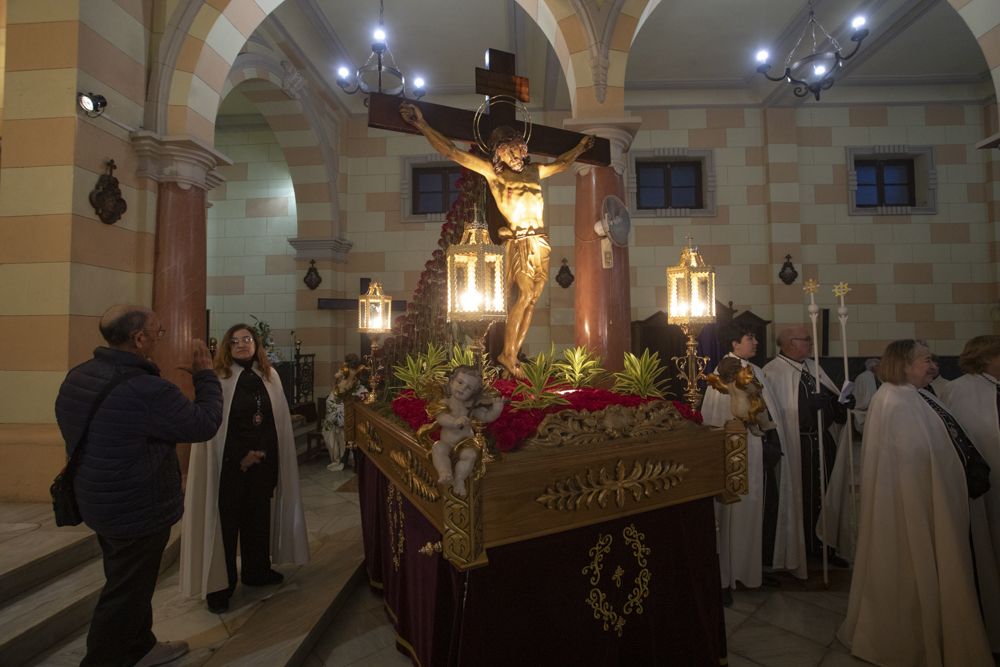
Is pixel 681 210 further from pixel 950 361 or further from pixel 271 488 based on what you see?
pixel 271 488

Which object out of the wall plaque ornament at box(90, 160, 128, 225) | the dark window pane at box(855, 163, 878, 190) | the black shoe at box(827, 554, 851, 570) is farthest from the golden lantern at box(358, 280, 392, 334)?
the dark window pane at box(855, 163, 878, 190)

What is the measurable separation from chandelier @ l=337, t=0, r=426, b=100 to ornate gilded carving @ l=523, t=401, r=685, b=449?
19.0ft

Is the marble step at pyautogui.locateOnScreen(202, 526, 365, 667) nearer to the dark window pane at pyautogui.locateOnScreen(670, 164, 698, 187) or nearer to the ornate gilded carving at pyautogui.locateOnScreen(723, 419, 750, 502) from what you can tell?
the ornate gilded carving at pyautogui.locateOnScreen(723, 419, 750, 502)

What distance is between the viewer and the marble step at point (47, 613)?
244 centimetres

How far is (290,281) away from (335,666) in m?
8.63

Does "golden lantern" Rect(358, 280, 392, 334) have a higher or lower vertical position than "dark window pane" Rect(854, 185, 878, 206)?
lower

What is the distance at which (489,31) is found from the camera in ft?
25.5

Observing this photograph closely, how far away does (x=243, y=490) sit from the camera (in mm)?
3082

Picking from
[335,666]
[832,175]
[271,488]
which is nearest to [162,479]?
[271,488]

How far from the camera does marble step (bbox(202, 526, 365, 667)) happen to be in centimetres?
250

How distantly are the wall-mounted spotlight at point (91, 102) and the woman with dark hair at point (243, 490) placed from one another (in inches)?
96.0

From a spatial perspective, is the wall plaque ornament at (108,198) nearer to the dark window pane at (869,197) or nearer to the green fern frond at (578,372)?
the green fern frond at (578,372)

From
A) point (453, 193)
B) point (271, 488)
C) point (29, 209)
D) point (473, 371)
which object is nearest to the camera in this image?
point (473, 371)

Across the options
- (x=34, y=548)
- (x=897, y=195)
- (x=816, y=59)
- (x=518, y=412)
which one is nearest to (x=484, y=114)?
(x=518, y=412)
